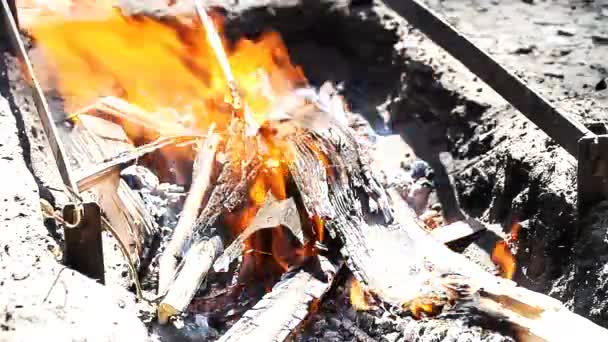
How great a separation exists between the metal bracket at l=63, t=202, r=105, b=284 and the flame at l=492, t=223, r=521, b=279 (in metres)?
2.61

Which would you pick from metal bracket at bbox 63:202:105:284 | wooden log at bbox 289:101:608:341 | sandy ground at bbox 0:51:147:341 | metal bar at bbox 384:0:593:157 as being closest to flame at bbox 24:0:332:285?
metal bar at bbox 384:0:593:157

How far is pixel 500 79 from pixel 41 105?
306 centimetres

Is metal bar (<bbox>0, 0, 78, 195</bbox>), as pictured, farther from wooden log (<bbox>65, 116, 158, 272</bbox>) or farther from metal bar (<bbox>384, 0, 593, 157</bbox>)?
metal bar (<bbox>384, 0, 593, 157</bbox>)

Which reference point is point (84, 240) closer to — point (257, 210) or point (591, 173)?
point (257, 210)

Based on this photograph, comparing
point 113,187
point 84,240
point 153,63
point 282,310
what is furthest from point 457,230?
point 153,63

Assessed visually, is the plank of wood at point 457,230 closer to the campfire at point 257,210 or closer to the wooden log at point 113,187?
the campfire at point 257,210

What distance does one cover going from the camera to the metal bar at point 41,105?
4.52m

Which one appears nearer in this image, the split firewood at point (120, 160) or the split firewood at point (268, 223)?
the split firewood at point (268, 223)

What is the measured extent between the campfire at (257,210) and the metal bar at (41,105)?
0.43m

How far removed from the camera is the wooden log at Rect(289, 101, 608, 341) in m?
3.85

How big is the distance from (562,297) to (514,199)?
101cm

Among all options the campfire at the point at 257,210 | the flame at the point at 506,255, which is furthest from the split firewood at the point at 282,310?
the flame at the point at 506,255

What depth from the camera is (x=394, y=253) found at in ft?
15.2

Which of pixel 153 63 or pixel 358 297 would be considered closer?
pixel 358 297
